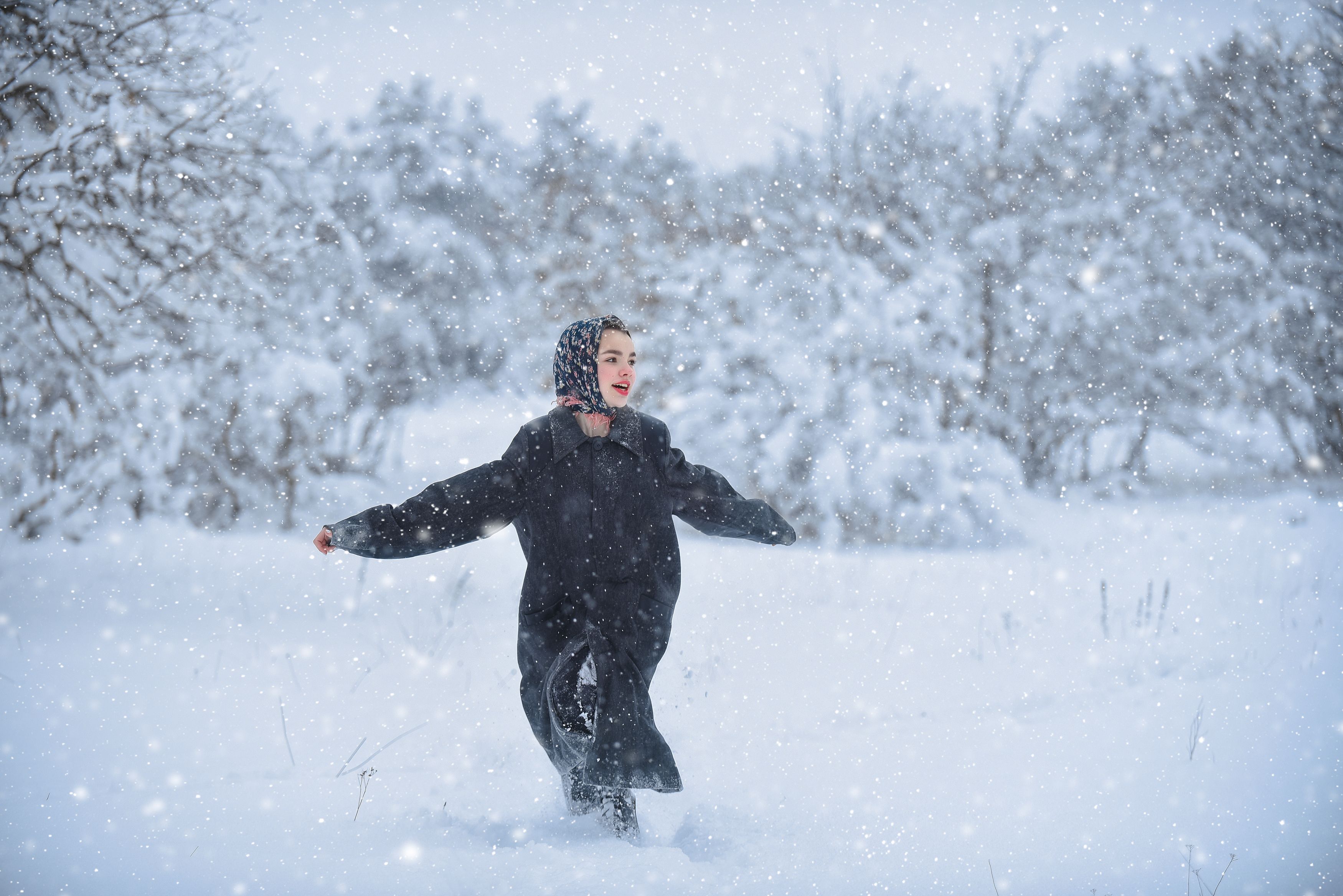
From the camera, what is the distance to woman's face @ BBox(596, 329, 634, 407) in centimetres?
281

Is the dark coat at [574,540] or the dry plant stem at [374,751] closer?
the dark coat at [574,540]

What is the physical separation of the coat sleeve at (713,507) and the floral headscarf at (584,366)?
1.02 feet

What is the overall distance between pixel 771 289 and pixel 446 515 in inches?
363

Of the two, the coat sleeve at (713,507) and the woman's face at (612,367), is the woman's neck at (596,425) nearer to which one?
the woman's face at (612,367)

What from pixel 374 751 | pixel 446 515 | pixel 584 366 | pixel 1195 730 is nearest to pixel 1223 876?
pixel 1195 730

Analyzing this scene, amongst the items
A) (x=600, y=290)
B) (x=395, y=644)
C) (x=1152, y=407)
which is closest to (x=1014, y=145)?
(x=1152, y=407)

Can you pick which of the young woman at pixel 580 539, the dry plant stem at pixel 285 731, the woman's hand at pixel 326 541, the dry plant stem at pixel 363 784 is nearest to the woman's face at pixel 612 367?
the young woman at pixel 580 539

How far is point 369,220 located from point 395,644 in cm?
1358

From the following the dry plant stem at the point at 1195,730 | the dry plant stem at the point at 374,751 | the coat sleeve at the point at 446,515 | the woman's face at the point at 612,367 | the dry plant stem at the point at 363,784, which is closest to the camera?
the coat sleeve at the point at 446,515

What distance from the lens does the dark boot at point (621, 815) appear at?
110 inches

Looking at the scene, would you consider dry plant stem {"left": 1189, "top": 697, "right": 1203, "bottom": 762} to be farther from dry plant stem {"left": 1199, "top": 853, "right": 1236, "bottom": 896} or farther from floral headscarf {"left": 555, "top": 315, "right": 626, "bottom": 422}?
floral headscarf {"left": 555, "top": 315, "right": 626, "bottom": 422}

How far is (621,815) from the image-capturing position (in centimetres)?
279

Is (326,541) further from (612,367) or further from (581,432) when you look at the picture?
(612,367)

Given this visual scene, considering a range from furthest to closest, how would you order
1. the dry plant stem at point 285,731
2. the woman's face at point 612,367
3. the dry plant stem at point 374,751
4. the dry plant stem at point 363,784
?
the dry plant stem at point 285,731, the dry plant stem at point 374,751, the dry plant stem at point 363,784, the woman's face at point 612,367
